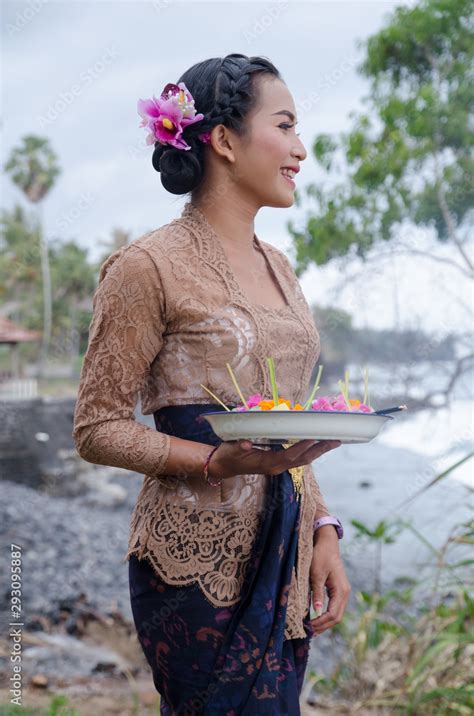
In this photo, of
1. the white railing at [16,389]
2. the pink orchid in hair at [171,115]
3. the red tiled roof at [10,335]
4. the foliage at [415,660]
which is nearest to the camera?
the pink orchid in hair at [171,115]

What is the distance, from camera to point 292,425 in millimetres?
1258

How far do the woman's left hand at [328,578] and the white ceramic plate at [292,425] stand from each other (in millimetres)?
465

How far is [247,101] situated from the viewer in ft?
5.32

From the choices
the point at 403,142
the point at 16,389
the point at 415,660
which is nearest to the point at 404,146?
the point at 403,142

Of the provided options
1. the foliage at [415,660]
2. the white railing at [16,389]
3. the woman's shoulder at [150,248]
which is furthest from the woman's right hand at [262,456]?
the white railing at [16,389]

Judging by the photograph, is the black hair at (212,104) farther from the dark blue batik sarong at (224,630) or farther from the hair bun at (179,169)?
the dark blue batik sarong at (224,630)

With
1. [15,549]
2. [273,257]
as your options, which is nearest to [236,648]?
[273,257]

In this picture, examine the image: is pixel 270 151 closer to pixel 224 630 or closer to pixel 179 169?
pixel 179 169

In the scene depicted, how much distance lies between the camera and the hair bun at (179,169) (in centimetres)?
163

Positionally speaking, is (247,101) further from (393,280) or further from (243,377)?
(393,280)

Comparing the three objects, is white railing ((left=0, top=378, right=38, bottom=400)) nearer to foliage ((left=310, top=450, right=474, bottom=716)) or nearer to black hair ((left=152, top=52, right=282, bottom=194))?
foliage ((left=310, top=450, right=474, bottom=716))

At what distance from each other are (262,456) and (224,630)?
347mm

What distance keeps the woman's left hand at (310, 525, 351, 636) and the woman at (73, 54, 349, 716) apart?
0.02 m

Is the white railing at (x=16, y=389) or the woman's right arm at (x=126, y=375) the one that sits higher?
the white railing at (x=16, y=389)
